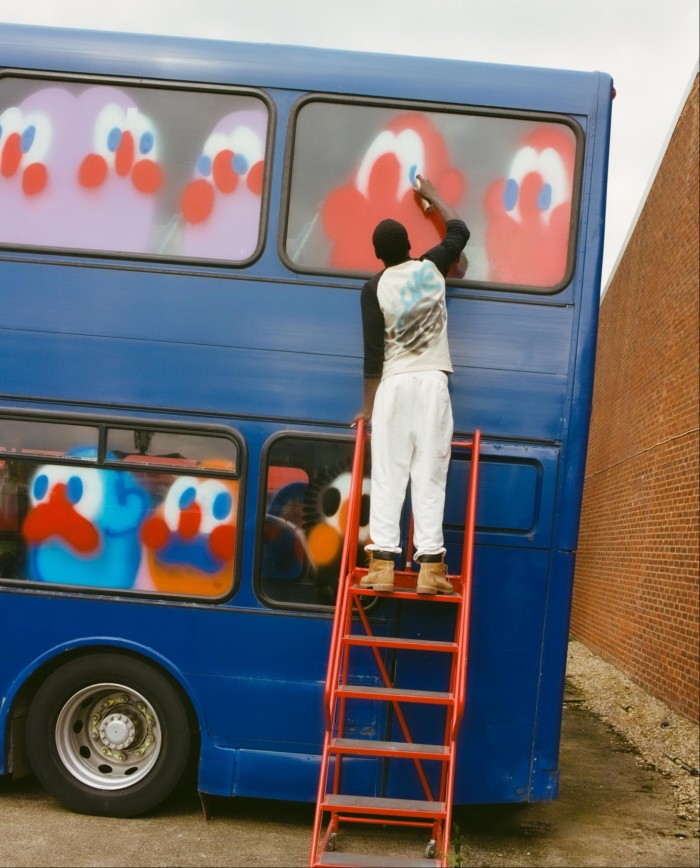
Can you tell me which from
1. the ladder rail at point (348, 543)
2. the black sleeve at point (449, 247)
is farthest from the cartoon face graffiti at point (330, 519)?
the black sleeve at point (449, 247)

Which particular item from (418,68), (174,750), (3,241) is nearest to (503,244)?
(418,68)

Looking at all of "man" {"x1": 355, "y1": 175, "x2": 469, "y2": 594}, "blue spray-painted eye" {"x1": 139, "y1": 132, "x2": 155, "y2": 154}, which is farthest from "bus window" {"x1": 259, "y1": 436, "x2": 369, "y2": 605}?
"blue spray-painted eye" {"x1": 139, "y1": 132, "x2": 155, "y2": 154}

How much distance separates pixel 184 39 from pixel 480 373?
Result: 245 cm

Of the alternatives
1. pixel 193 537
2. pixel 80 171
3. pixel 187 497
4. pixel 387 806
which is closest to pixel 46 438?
pixel 187 497

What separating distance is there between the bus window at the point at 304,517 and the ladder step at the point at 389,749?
87cm

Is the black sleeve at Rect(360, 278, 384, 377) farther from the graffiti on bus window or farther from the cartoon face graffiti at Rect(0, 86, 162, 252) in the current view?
the cartoon face graffiti at Rect(0, 86, 162, 252)

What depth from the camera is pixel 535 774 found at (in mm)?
5133

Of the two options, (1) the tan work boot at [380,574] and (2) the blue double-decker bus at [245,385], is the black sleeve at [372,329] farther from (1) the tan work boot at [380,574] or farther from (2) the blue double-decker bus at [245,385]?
(1) the tan work boot at [380,574]

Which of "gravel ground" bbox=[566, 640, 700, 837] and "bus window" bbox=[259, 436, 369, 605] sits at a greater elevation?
"bus window" bbox=[259, 436, 369, 605]

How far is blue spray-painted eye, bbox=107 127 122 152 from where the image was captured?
5.42m

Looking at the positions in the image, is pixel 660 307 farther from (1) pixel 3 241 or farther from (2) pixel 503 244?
(1) pixel 3 241

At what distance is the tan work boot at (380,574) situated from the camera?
466cm

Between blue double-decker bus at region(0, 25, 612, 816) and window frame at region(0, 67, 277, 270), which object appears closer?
blue double-decker bus at region(0, 25, 612, 816)

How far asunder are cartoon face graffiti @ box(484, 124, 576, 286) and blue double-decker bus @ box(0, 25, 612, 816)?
1cm
